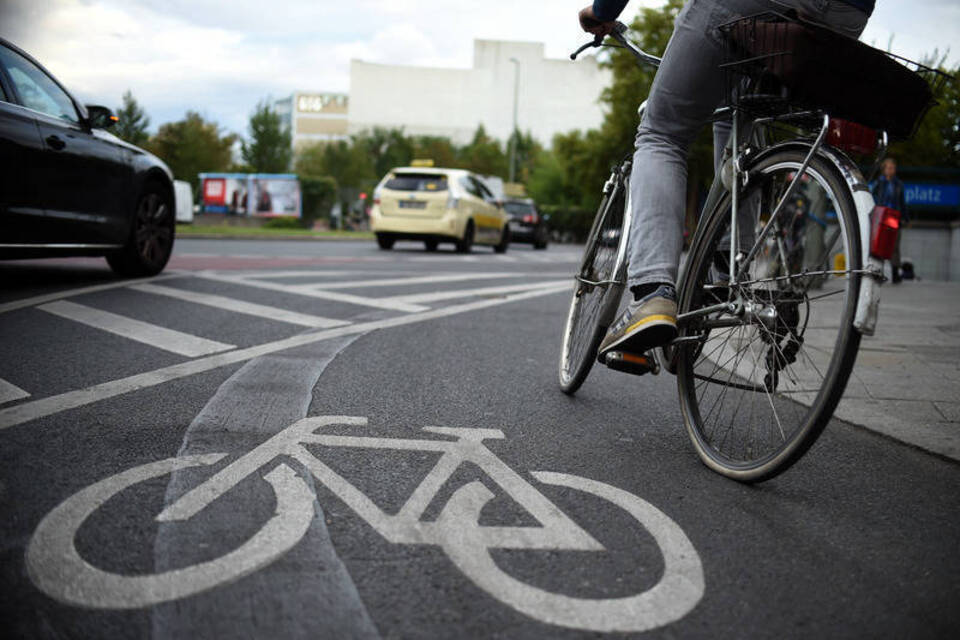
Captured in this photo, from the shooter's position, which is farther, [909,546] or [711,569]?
[909,546]

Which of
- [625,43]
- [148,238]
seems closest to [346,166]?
[148,238]

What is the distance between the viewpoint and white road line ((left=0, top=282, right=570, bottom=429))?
304cm

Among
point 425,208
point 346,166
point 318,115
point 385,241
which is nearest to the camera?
point 425,208

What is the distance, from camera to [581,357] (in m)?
3.69

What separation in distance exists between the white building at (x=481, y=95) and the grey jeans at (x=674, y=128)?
11431 cm

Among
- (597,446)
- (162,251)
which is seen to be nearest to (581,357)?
(597,446)

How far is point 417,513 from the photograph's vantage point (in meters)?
2.22

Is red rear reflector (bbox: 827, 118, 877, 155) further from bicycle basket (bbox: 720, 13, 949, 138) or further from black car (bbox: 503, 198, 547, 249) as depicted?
black car (bbox: 503, 198, 547, 249)

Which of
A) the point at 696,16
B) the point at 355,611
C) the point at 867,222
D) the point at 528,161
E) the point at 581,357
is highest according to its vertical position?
the point at 528,161

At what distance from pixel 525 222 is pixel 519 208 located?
25.1 inches

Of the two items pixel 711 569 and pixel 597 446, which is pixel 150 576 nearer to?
pixel 711 569

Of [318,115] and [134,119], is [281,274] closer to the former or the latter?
[134,119]

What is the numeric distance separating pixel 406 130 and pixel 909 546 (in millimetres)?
119950

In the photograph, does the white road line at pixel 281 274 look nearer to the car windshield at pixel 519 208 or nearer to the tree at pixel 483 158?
the car windshield at pixel 519 208
